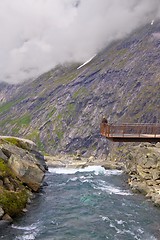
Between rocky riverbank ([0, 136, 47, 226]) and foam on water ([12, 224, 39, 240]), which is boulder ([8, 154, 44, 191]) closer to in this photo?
rocky riverbank ([0, 136, 47, 226])

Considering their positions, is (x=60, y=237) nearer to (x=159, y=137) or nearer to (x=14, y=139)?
(x=159, y=137)

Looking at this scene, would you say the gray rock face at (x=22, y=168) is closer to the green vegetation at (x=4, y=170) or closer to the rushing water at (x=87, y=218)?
the green vegetation at (x=4, y=170)

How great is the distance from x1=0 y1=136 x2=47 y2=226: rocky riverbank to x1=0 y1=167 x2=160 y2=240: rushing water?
4.96ft

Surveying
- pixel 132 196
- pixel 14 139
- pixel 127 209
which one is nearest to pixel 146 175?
pixel 132 196

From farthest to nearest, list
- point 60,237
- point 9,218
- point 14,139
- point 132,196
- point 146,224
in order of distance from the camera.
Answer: point 14,139
point 132,196
point 146,224
point 9,218
point 60,237

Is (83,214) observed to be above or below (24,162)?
below

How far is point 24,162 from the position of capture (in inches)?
2116

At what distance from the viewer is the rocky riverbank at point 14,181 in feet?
128

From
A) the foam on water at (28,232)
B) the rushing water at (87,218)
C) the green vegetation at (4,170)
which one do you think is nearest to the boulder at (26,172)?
the green vegetation at (4,170)

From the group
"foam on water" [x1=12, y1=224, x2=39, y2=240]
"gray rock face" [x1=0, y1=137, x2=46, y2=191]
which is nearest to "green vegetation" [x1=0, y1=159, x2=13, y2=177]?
"gray rock face" [x1=0, y1=137, x2=46, y2=191]

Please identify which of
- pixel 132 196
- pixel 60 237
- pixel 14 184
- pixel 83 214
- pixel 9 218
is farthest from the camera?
pixel 132 196

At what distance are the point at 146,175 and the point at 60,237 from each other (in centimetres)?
4154

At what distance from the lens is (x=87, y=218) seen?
41531 millimetres

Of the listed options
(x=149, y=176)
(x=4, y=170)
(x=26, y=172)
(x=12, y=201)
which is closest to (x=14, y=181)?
(x=4, y=170)
